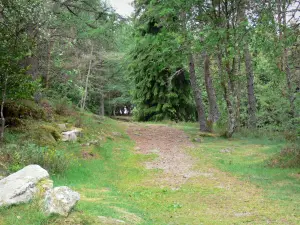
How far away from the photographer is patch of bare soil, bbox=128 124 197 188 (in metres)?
9.93

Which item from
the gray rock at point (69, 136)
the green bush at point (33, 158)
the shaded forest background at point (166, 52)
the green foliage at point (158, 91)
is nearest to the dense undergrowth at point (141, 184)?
the green bush at point (33, 158)

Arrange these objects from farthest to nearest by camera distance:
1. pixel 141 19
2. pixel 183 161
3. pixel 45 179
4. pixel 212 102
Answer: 1. pixel 141 19
2. pixel 212 102
3. pixel 183 161
4. pixel 45 179

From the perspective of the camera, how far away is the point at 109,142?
48.5 ft

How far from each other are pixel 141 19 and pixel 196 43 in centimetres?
956

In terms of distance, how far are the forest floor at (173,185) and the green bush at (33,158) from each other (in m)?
0.34

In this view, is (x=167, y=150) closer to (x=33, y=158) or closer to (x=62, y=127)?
(x=62, y=127)

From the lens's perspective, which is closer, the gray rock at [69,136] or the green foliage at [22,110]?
the green foliage at [22,110]

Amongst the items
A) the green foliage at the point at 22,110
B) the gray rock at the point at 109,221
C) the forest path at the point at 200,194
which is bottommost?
the forest path at the point at 200,194

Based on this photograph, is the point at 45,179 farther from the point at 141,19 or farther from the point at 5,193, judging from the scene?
the point at 141,19

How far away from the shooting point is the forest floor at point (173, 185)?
579 centimetres

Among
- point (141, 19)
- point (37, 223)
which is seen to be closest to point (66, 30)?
point (141, 19)

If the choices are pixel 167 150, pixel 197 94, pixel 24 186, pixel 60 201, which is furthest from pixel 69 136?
pixel 197 94

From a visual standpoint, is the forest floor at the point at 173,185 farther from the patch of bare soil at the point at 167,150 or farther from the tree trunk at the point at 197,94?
the tree trunk at the point at 197,94

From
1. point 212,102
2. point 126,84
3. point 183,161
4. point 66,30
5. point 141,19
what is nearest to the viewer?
point 183,161
